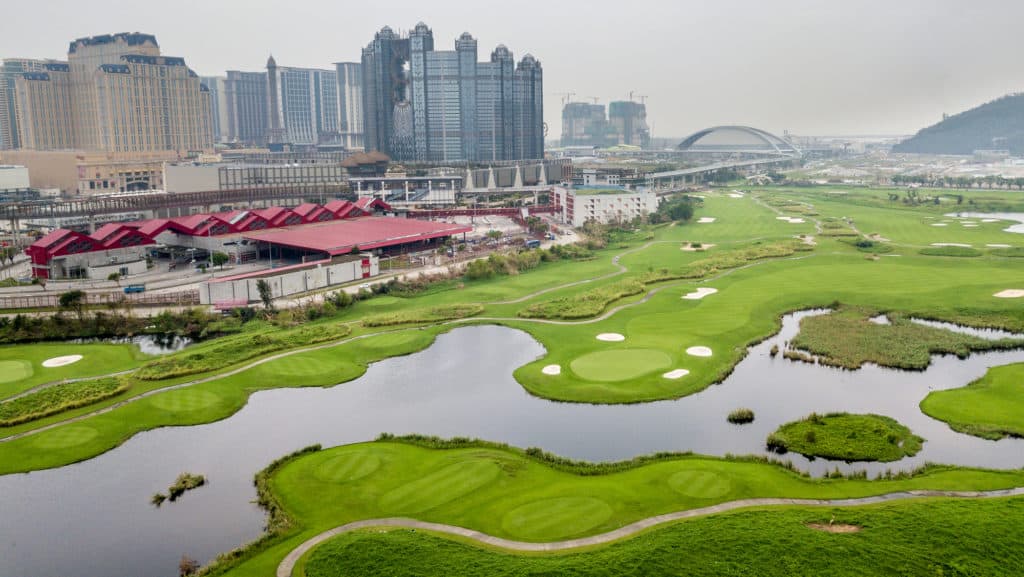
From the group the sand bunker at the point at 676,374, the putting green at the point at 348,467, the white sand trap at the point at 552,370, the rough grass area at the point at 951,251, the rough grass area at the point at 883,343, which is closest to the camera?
the putting green at the point at 348,467

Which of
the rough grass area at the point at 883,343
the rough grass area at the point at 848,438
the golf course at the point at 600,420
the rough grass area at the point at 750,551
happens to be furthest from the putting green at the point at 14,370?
the rough grass area at the point at 883,343

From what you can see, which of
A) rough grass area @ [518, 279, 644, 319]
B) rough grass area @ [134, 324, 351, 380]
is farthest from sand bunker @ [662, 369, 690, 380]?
rough grass area @ [134, 324, 351, 380]

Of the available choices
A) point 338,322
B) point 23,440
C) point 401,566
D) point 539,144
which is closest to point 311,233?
point 338,322

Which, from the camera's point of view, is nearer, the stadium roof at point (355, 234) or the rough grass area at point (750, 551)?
the rough grass area at point (750, 551)

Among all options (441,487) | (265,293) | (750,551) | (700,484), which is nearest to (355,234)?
(265,293)

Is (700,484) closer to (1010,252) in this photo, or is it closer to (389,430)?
(389,430)

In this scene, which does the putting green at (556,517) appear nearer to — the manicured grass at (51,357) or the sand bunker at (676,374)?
the sand bunker at (676,374)

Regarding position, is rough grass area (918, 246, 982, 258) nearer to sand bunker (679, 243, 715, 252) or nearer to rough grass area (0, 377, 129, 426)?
sand bunker (679, 243, 715, 252)

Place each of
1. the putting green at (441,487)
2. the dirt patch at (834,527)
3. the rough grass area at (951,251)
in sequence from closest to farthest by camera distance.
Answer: the dirt patch at (834,527) < the putting green at (441,487) < the rough grass area at (951,251)
